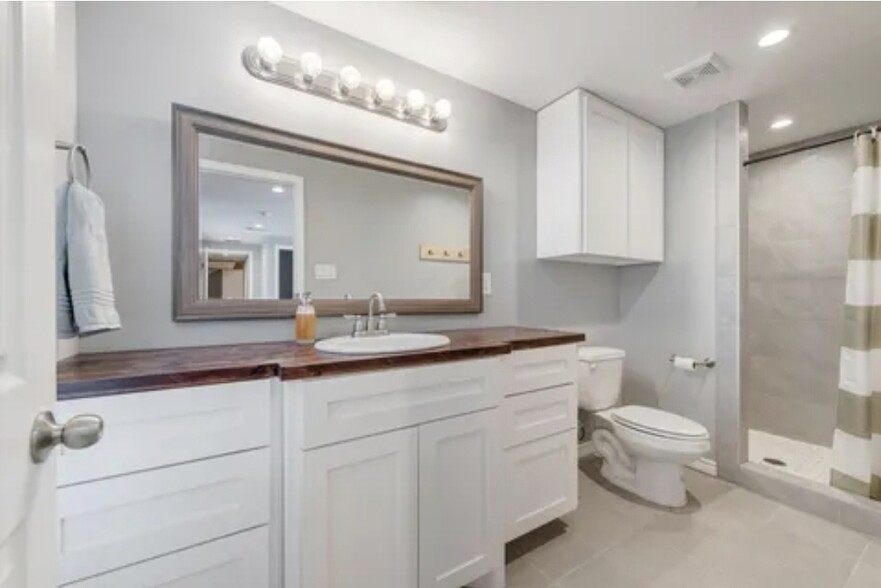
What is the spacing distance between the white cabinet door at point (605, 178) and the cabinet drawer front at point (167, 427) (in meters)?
1.79

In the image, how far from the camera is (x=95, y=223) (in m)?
0.99

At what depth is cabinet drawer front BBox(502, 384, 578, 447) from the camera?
5.17ft

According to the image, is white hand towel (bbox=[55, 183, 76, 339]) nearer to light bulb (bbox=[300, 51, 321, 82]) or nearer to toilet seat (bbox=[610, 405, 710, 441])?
light bulb (bbox=[300, 51, 321, 82])

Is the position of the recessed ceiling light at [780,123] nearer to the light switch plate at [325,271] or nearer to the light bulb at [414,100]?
the light bulb at [414,100]

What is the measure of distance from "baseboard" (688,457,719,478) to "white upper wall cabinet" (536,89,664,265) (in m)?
1.23

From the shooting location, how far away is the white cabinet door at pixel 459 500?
1265 mm

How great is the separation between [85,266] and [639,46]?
2.19 metres

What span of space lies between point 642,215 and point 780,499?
5.45 feet

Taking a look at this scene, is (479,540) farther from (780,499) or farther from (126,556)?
(780,499)

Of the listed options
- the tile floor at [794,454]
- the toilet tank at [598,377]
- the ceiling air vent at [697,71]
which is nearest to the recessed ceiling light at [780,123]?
the ceiling air vent at [697,71]

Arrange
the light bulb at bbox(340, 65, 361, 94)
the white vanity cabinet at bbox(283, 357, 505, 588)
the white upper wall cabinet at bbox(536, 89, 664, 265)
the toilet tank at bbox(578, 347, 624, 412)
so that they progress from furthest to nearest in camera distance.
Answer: the toilet tank at bbox(578, 347, 624, 412)
the white upper wall cabinet at bbox(536, 89, 664, 265)
the light bulb at bbox(340, 65, 361, 94)
the white vanity cabinet at bbox(283, 357, 505, 588)

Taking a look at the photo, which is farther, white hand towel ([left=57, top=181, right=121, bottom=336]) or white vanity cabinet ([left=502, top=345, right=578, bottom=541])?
white vanity cabinet ([left=502, top=345, right=578, bottom=541])

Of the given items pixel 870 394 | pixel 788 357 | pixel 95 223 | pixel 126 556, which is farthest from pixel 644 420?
pixel 95 223

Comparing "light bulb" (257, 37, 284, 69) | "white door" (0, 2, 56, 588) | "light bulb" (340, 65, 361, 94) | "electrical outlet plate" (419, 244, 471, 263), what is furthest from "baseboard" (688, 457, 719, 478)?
"light bulb" (257, 37, 284, 69)
